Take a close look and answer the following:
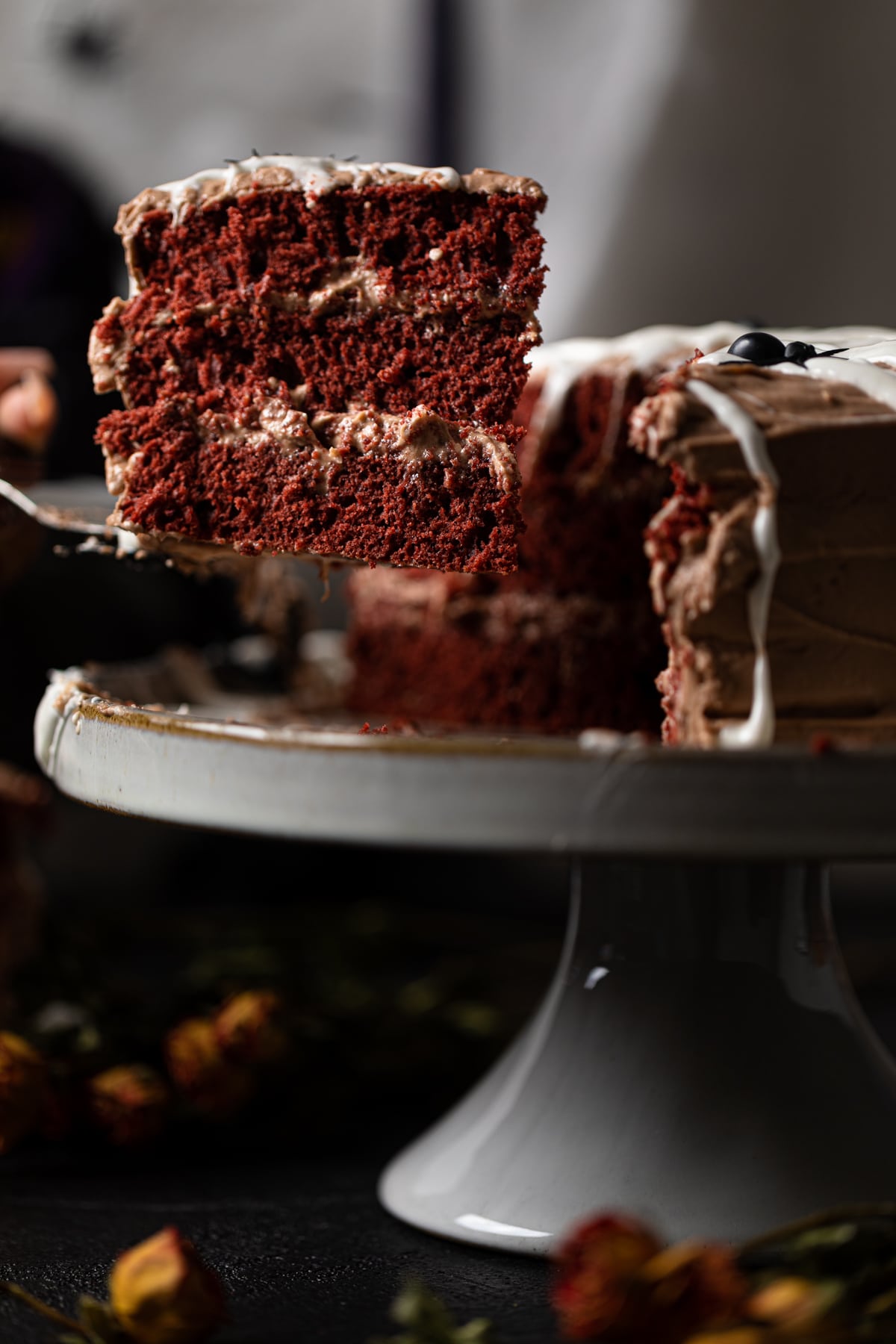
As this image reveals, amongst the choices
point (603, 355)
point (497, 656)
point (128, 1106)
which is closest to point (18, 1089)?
point (128, 1106)

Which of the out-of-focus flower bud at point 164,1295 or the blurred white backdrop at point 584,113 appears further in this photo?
the blurred white backdrop at point 584,113

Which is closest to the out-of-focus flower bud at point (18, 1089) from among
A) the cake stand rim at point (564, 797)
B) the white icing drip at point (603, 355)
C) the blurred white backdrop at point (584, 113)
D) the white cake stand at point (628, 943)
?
the white cake stand at point (628, 943)

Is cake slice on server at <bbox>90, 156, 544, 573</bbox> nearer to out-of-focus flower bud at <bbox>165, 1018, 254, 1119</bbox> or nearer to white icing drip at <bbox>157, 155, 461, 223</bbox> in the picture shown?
white icing drip at <bbox>157, 155, 461, 223</bbox>

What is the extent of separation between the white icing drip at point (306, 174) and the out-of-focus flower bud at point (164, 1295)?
23.5 inches

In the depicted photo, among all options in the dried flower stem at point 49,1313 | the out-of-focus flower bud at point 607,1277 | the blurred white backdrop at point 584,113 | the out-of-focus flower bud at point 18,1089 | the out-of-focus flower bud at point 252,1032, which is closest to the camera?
the out-of-focus flower bud at point 607,1277

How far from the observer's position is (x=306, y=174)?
884 mm

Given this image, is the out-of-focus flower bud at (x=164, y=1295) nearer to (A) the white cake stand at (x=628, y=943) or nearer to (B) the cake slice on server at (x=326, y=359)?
(A) the white cake stand at (x=628, y=943)

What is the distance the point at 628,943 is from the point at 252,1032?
0.29m

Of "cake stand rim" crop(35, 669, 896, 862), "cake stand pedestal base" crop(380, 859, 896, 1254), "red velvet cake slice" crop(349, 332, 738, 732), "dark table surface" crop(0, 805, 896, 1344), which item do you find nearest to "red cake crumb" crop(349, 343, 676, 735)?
"red velvet cake slice" crop(349, 332, 738, 732)

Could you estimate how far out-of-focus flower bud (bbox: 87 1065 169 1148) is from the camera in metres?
1.01

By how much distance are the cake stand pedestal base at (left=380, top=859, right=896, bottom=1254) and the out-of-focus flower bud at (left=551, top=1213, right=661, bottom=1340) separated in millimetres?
273

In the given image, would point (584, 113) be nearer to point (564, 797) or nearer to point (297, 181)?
point (297, 181)

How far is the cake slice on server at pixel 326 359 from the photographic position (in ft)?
2.83

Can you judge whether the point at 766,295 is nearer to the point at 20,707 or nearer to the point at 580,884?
the point at 20,707
